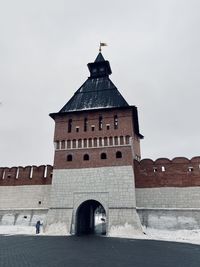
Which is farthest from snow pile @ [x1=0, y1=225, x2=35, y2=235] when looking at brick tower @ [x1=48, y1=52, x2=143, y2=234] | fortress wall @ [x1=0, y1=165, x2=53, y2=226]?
brick tower @ [x1=48, y1=52, x2=143, y2=234]

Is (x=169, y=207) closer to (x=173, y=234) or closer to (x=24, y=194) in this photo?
(x=173, y=234)

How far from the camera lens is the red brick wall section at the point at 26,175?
2252 cm

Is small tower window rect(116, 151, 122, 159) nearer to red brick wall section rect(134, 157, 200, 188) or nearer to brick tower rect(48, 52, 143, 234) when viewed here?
brick tower rect(48, 52, 143, 234)

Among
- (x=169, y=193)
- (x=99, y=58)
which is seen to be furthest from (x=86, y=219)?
(x=99, y=58)

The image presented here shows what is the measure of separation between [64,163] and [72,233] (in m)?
5.75

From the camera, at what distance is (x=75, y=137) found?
70.1 ft

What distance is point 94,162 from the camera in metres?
20.2

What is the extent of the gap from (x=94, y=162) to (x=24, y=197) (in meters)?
7.69

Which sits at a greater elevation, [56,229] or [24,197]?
[24,197]

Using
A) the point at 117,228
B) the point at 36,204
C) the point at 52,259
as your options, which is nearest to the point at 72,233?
the point at 117,228

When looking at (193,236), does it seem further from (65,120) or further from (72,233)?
(65,120)

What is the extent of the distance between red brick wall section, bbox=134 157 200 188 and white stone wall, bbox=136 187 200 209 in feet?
1.32

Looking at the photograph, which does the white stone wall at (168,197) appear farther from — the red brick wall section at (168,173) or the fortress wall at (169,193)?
the red brick wall section at (168,173)

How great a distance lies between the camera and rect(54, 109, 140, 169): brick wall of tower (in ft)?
66.0
